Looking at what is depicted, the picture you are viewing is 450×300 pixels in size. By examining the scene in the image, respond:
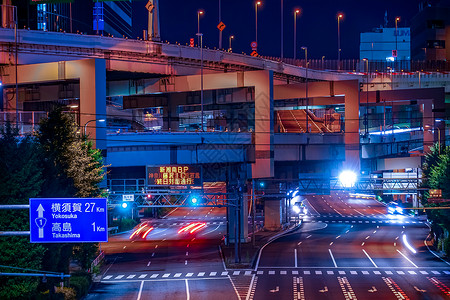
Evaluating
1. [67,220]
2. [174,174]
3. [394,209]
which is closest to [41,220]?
[67,220]

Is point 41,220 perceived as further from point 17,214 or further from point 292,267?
point 292,267

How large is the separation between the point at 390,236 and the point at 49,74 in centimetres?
4415

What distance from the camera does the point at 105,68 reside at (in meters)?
53.9

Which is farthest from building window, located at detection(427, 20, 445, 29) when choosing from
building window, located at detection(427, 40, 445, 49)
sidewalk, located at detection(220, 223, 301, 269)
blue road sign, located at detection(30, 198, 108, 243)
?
blue road sign, located at detection(30, 198, 108, 243)

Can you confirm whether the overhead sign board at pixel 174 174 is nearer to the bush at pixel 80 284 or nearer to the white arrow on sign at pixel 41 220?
the bush at pixel 80 284

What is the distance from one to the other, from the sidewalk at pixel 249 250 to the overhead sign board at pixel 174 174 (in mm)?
10529

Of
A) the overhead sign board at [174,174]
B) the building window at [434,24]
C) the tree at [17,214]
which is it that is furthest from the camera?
the building window at [434,24]

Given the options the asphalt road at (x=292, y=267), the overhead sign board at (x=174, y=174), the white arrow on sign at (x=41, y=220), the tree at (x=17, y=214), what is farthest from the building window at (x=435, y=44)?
the white arrow on sign at (x=41, y=220)

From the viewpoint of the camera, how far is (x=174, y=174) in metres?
49.3

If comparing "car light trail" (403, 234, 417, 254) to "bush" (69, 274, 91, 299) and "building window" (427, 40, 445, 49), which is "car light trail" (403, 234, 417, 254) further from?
"building window" (427, 40, 445, 49)

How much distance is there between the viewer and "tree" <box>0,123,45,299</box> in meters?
33.9

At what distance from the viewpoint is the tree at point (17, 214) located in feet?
111

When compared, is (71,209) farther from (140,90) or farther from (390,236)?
(390,236)

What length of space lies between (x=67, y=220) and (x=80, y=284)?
19.5 m
